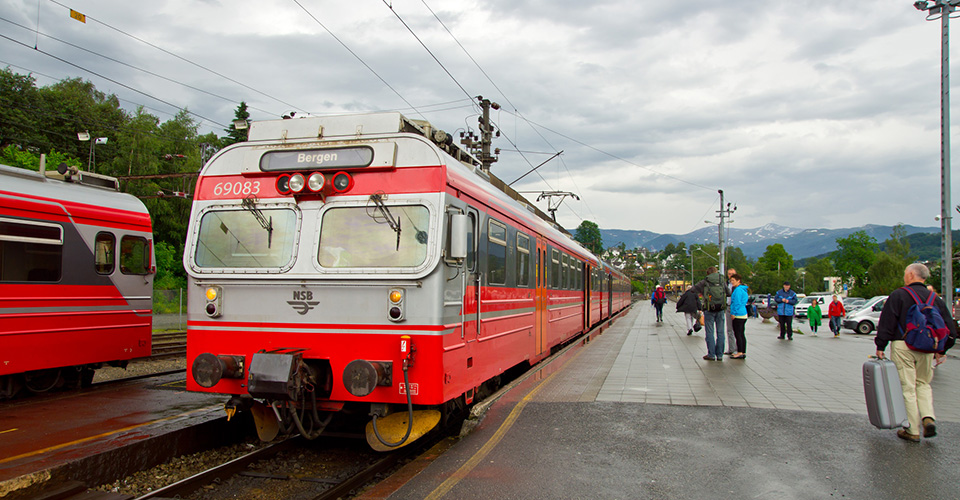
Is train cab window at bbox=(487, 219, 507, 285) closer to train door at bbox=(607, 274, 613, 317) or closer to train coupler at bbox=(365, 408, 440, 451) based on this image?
train coupler at bbox=(365, 408, 440, 451)

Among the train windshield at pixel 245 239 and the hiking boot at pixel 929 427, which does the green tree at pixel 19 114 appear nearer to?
the train windshield at pixel 245 239

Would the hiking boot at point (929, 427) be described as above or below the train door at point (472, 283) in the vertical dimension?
below

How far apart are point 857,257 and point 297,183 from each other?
349ft

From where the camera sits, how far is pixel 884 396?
245 inches

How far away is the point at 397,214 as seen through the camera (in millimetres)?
5949

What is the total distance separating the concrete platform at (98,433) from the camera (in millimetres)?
5602

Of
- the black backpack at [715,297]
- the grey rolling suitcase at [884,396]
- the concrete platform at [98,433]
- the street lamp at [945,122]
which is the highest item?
the street lamp at [945,122]

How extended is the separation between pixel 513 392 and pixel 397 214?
3.81 metres

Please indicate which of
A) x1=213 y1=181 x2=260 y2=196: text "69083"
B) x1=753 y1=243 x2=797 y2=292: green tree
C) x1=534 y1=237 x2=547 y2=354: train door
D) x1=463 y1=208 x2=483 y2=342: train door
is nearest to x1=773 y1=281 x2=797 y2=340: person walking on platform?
x1=534 y1=237 x2=547 y2=354: train door

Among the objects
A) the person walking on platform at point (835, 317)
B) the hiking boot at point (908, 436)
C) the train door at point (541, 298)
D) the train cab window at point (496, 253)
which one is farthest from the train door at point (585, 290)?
the hiking boot at point (908, 436)

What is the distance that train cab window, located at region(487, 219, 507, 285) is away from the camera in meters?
7.60

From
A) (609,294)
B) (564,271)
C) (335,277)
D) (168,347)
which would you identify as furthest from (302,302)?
(609,294)

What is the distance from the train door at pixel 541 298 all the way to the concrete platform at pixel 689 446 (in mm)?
1329

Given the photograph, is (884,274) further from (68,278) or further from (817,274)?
(68,278)
